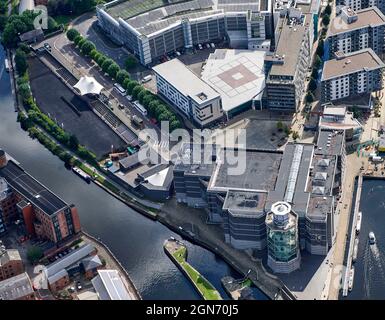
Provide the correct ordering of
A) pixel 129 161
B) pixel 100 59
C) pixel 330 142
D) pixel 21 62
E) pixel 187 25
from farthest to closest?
pixel 21 62 < pixel 187 25 < pixel 100 59 < pixel 129 161 < pixel 330 142

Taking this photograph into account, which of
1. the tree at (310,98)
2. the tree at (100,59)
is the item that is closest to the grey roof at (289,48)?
the tree at (310,98)

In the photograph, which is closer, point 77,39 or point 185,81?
point 185,81

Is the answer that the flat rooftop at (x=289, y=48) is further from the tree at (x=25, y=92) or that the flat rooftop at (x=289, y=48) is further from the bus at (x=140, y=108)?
the tree at (x=25, y=92)

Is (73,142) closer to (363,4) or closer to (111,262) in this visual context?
(111,262)

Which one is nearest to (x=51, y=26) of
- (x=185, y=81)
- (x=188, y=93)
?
(x=185, y=81)

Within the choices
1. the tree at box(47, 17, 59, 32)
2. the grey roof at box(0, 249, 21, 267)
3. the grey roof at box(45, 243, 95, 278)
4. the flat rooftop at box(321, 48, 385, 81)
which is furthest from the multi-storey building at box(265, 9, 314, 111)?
the grey roof at box(0, 249, 21, 267)

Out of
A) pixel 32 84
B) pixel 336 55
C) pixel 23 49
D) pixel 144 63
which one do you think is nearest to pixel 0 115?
pixel 32 84

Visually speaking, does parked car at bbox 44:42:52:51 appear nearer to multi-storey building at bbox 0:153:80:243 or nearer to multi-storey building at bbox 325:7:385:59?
multi-storey building at bbox 0:153:80:243
